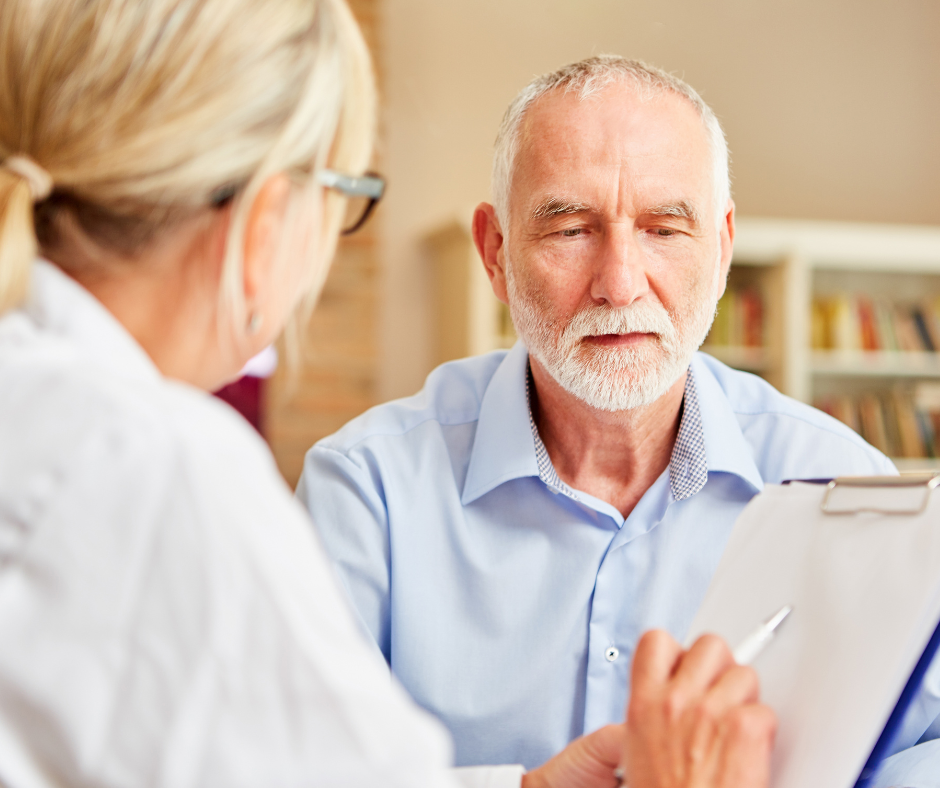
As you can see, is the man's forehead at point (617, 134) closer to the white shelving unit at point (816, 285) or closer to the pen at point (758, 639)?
the pen at point (758, 639)

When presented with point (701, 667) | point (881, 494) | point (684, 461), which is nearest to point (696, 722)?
point (701, 667)

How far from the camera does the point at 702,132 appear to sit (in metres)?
1.31

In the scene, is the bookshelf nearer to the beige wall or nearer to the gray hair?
the beige wall

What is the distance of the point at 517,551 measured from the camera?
1230mm

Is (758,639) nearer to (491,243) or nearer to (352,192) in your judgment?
(352,192)

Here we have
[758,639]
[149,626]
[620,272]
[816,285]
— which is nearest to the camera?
[149,626]

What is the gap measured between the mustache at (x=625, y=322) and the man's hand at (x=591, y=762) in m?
0.53

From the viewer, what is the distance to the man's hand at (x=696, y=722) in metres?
0.75

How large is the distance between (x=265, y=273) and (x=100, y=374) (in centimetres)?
22

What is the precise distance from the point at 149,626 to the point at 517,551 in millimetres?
→ 760

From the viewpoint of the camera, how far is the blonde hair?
0.64m

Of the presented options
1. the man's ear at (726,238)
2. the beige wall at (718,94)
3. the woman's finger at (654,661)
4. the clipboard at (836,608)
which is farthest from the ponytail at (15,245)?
the beige wall at (718,94)

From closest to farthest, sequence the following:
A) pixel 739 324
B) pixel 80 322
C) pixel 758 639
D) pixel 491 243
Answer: pixel 80 322 → pixel 758 639 → pixel 491 243 → pixel 739 324

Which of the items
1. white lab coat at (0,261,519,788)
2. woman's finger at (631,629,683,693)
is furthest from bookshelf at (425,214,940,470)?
white lab coat at (0,261,519,788)
